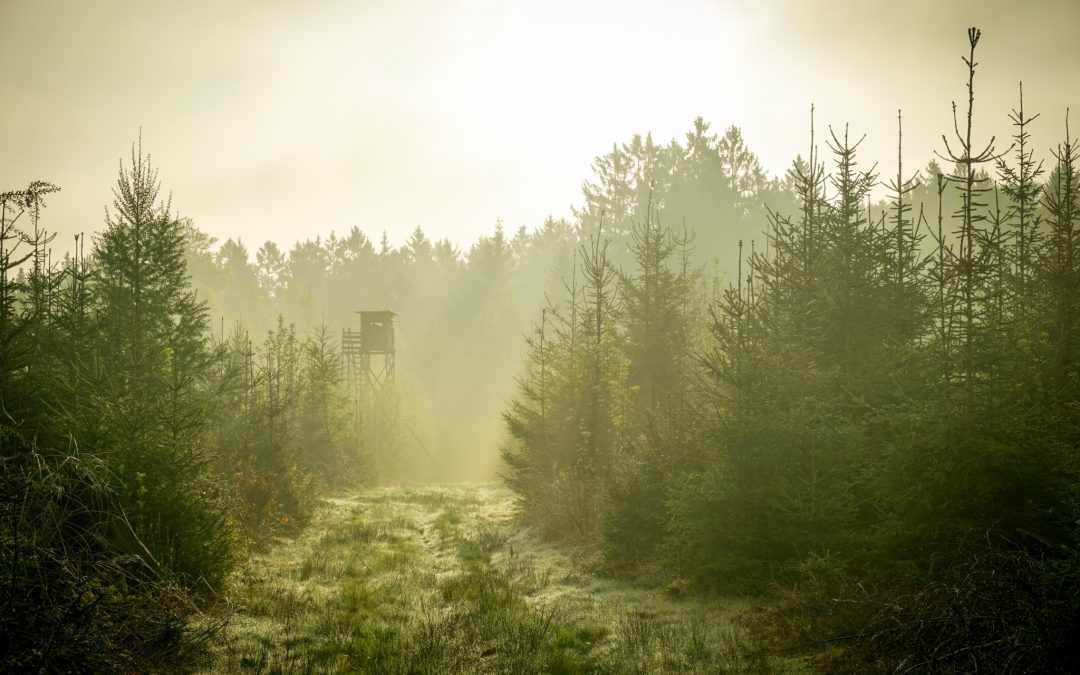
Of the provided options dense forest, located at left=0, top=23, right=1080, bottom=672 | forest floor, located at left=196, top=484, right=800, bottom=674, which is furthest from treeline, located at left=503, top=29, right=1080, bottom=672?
forest floor, located at left=196, top=484, right=800, bottom=674

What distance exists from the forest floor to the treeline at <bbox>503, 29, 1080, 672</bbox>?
1.06 m

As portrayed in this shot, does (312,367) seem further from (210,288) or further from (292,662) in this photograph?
(210,288)

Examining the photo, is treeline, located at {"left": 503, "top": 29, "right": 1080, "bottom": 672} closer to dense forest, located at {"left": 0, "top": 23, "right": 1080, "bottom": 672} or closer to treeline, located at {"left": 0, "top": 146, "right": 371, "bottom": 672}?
dense forest, located at {"left": 0, "top": 23, "right": 1080, "bottom": 672}

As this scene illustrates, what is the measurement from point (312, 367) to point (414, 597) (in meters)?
23.0

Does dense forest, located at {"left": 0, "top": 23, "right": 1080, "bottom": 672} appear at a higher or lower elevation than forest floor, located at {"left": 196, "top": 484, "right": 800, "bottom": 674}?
higher

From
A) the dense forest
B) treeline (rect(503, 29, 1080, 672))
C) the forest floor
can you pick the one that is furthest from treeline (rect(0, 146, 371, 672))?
treeline (rect(503, 29, 1080, 672))

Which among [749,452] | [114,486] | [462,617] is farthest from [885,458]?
[114,486]

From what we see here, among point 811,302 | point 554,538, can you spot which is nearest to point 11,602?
point 811,302

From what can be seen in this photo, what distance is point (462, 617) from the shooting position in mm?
10078

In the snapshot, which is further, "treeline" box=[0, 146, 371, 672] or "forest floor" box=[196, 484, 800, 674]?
"forest floor" box=[196, 484, 800, 674]

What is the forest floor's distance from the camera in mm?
8148

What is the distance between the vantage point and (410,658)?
8.33 m

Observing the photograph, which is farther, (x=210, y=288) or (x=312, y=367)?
(x=210, y=288)

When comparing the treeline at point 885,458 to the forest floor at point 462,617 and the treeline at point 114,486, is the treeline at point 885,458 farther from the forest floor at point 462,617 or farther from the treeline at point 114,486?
the treeline at point 114,486
